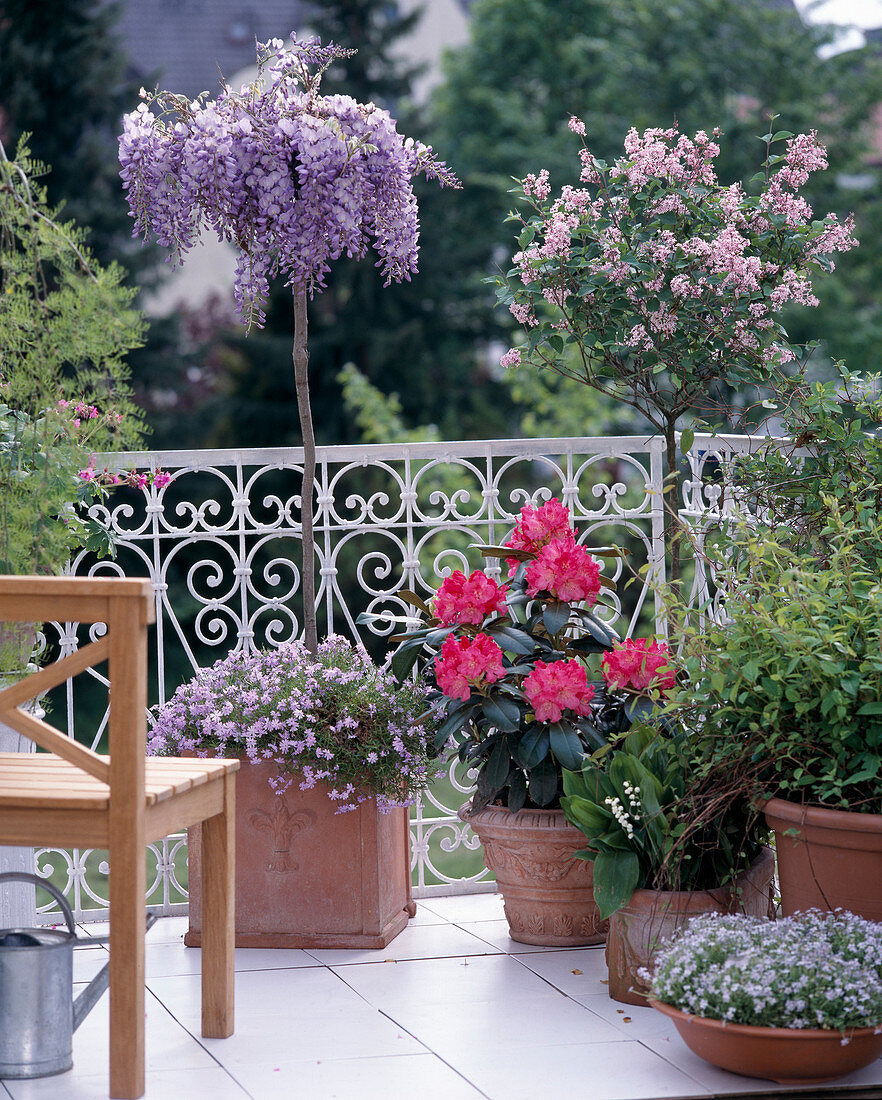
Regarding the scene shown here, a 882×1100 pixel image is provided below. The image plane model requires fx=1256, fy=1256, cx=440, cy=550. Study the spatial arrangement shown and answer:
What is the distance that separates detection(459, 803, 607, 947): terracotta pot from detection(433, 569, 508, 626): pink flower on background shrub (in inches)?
20.0

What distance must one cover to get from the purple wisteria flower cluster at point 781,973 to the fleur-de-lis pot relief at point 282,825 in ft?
3.49

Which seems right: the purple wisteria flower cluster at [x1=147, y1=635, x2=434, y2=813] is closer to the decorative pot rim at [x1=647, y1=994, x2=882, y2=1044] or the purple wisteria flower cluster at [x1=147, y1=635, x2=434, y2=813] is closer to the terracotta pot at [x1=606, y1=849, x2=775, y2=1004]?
the terracotta pot at [x1=606, y1=849, x2=775, y2=1004]

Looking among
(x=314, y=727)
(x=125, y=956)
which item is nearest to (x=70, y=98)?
(x=314, y=727)

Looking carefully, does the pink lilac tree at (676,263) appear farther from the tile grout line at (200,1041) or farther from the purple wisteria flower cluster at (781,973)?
the tile grout line at (200,1041)

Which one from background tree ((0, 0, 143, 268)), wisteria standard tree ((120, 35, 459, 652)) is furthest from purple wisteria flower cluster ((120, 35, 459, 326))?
background tree ((0, 0, 143, 268))

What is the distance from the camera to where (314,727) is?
306 centimetres

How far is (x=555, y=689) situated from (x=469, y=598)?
1.00ft

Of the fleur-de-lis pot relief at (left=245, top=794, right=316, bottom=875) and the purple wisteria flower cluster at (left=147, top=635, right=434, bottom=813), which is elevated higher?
the purple wisteria flower cluster at (left=147, top=635, right=434, bottom=813)

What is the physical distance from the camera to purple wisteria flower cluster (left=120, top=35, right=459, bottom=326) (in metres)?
2.90

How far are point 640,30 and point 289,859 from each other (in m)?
12.8

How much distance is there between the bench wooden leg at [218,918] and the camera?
2.55 m

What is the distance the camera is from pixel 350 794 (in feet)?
10.1

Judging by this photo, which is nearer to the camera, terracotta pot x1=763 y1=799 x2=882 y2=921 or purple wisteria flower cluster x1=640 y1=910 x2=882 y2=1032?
purple wisteria flower cluster x1=640 y1=910 x2=882 y2=1032

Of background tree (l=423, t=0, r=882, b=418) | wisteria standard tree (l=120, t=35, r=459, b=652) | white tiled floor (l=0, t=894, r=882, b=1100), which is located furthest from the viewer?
background tree (l=423, t=0, r=882, b=418)
